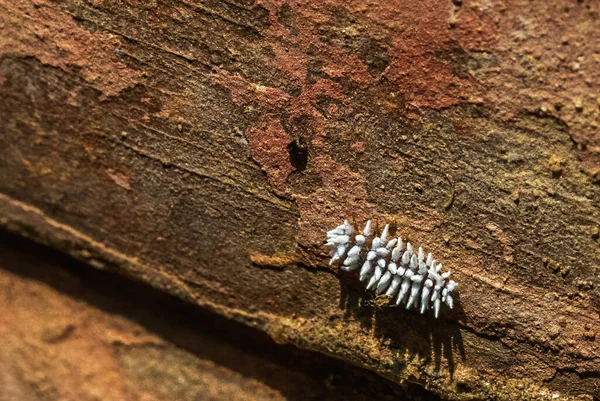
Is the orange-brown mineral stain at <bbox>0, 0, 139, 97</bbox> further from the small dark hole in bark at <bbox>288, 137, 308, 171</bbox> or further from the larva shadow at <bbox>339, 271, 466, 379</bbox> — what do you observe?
the larva shadow at <bbox>339, 271, 466, 379</bbox>

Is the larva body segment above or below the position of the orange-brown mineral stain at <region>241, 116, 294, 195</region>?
below

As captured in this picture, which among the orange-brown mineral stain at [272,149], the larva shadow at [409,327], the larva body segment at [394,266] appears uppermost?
the orange-brown mineral stain at [272,149]

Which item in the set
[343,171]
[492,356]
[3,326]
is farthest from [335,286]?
[3,326]

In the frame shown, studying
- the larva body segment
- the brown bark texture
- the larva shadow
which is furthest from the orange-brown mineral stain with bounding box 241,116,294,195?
the larva shadow


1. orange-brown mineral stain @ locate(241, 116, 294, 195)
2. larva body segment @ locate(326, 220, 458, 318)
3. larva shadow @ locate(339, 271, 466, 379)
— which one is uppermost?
orange-brown mineral stain @ locate(241, 116, 294, 195)

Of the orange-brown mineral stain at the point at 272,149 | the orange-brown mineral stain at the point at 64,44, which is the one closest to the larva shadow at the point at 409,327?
the orange-brown mineral stain at the point at 272,149

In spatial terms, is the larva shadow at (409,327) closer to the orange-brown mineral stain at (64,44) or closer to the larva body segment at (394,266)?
the larva body segment at (394,266)

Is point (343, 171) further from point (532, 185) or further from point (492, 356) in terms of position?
A: point (492, 356)
